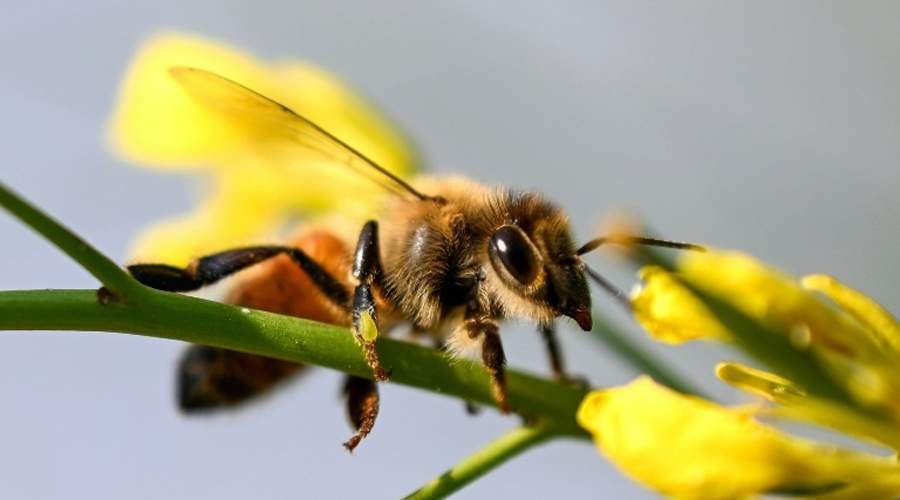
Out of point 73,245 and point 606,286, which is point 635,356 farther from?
point 73,245

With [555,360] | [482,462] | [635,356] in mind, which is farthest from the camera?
[635,356]

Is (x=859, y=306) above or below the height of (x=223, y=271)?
below

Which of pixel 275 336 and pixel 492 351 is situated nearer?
pixel 275 336

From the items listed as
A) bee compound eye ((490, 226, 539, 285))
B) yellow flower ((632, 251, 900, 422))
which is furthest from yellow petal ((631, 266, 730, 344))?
bee compound eye ((490, 226, 539, 285))

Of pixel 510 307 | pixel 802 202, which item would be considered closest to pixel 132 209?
pixel 802 202

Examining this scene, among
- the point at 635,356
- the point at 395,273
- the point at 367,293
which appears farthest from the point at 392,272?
the point at 635,356
